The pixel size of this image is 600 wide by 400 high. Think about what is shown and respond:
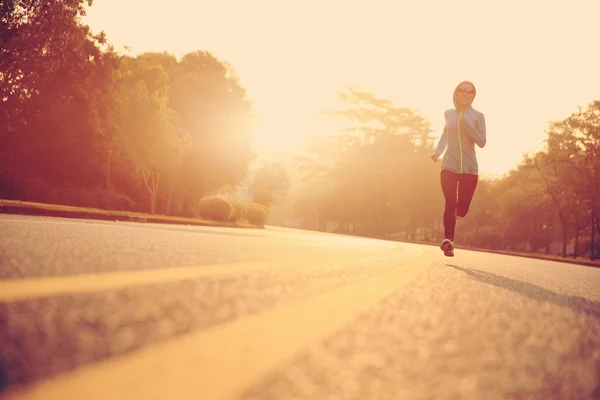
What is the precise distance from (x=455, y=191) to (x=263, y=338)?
25.6 ft

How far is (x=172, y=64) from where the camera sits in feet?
170

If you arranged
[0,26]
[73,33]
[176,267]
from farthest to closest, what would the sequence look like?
[73,33], [0,26], [176,267]

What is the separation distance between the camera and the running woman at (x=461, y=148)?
8.99 metres

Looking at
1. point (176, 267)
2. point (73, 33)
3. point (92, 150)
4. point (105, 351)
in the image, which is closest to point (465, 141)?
point (176, 267)

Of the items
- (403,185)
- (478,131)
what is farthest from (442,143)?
(403,185)

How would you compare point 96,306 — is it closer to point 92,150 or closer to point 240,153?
point 92,150

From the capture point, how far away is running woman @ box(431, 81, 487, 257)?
899 centimetres

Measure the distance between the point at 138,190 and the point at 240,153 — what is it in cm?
946

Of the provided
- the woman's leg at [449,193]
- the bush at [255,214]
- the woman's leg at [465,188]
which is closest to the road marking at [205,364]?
the woman's leg at [449,193]

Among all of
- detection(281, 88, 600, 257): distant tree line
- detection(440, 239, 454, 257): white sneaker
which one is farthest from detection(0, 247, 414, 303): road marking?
detection(281, 88, 600, 257): distant tree line

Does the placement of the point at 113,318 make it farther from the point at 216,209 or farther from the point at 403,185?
the point at 403,185

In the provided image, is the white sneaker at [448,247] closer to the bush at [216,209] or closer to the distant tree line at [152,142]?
the distant tree line at [152,142]

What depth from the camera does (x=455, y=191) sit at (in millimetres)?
9344

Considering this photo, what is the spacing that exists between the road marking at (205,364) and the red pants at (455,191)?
22.9 feet
